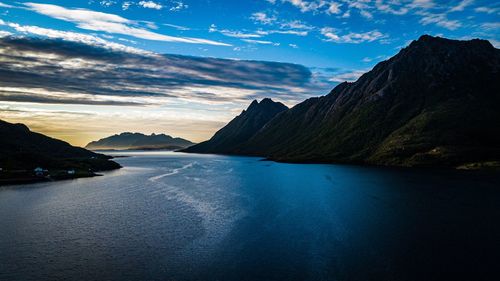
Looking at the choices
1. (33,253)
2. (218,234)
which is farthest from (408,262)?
(33,253)

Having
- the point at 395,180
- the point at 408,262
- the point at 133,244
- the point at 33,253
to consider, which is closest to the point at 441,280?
the point at 408,262

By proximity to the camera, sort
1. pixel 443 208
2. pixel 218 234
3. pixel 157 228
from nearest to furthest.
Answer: pixel 218 234, pixel 157 228, pixel 443 208

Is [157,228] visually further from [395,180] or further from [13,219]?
[395,180]

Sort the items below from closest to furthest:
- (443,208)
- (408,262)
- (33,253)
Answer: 1. (408,262)
2. (33,253)
3. (443,208)

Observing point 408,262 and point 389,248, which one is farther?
point 389,248

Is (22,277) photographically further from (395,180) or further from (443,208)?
(395,180)

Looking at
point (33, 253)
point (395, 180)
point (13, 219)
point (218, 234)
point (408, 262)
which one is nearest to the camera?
point (408, 262)
